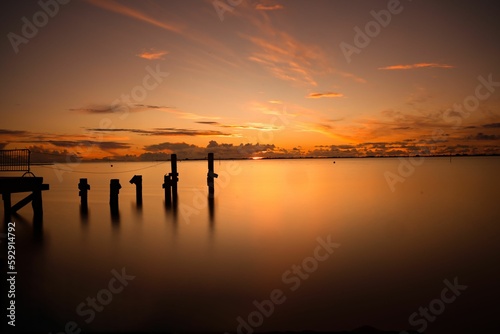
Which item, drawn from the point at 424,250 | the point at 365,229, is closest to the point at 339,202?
the point at 365,229

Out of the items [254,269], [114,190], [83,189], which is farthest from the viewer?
[114,190]

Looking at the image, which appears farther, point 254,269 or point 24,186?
point 24,186

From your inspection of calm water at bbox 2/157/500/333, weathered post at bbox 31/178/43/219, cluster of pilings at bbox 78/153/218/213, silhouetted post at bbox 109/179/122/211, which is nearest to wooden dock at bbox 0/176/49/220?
weathered post at bbox 31/178/43/219

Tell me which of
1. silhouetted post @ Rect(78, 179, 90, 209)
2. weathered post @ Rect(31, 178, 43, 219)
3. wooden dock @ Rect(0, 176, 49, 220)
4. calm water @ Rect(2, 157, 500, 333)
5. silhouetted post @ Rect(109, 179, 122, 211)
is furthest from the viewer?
silhouetted post @ Rect(109, 179, 122, 211)

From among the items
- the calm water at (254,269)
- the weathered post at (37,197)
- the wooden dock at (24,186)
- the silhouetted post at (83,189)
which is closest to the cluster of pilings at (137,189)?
the silhouetted post at (83,189)

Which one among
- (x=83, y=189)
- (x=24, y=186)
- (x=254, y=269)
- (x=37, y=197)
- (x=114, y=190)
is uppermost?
(x=24, y=186)

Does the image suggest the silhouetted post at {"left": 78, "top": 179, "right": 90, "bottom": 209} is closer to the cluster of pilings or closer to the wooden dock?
the cluster of pilings

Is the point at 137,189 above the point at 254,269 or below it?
above

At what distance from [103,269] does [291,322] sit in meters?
6.98

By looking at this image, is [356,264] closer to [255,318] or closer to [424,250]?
[424,250]

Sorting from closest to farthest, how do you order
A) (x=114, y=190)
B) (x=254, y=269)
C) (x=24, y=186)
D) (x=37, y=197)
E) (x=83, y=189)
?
(x=254, y=269), (x=24, y=186), (x=37, y=197), (x=83, y=189), (x=114, y=190)

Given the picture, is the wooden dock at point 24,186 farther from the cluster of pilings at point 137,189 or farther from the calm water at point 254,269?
the cluster of pilings at point 137,189

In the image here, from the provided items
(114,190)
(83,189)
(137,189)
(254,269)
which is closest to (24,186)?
(83,189)

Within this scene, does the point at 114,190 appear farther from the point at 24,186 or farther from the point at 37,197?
the point at 24,186
